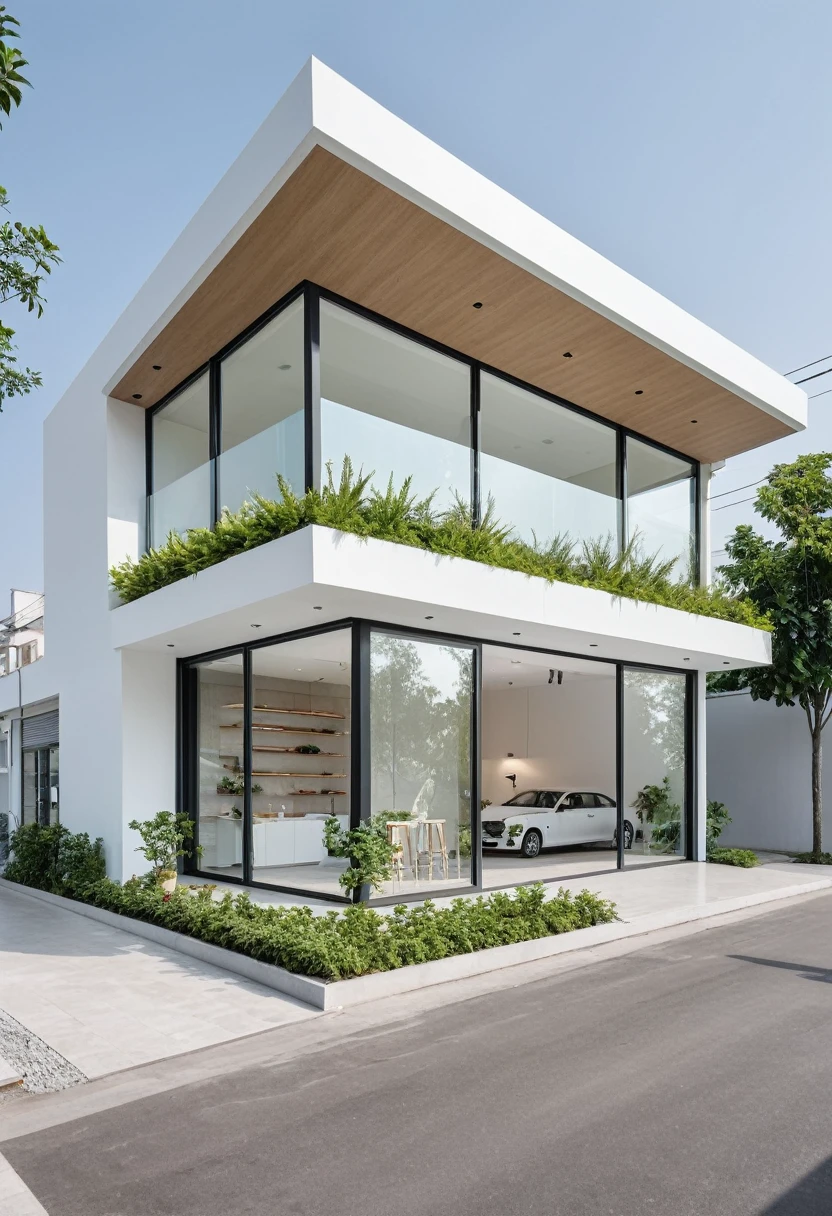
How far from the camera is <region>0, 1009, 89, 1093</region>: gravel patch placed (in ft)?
17.6

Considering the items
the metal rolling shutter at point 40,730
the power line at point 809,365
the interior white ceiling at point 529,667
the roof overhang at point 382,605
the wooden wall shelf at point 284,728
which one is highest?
the power line at point 809,365

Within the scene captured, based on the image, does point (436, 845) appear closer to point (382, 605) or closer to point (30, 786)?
point (382, 605)

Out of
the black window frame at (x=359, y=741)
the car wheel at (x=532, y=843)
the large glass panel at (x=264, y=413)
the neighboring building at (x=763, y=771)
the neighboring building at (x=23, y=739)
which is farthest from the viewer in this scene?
the neighboring building at (x=763, y=771)

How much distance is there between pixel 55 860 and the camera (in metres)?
13.2

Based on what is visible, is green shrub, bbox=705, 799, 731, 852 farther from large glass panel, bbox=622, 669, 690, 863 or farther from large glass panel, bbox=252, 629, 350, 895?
large glass panel, bbox=252, 629, 350, 895

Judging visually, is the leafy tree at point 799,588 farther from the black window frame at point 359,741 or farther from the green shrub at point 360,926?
the green shrub at point 360,926

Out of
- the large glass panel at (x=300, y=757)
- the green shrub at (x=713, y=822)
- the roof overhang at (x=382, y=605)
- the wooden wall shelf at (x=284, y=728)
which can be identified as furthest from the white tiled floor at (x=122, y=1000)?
the green shrub at (x=713, y=822)

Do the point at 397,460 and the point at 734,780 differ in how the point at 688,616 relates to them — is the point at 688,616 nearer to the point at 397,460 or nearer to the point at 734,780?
the point at 397,460

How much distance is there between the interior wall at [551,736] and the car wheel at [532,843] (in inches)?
77.8

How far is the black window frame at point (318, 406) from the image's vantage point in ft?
30.8

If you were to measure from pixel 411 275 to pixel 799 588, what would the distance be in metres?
9.52

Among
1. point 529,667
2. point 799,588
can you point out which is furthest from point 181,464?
point 799,588

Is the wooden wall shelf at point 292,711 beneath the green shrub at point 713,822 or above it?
above

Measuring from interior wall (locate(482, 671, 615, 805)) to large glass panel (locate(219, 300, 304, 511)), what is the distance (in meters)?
8.69
